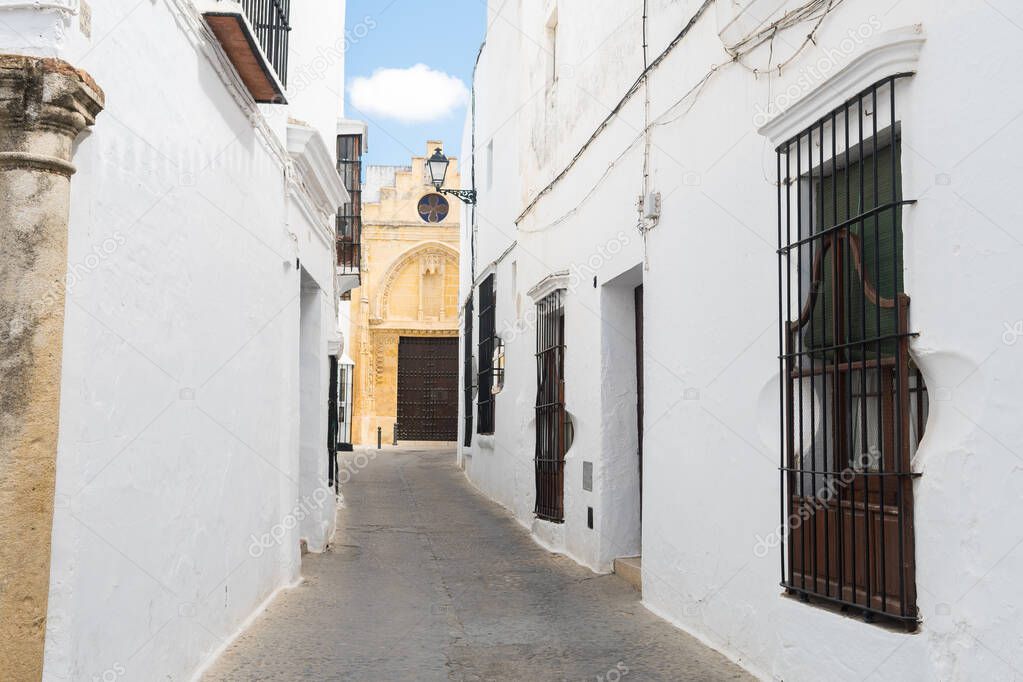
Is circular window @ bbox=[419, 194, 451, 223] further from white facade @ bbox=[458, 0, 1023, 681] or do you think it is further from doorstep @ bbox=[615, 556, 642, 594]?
doorstep @ bbox=[615, 556, 642, 594]

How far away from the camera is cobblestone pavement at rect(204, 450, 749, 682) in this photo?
507 cm

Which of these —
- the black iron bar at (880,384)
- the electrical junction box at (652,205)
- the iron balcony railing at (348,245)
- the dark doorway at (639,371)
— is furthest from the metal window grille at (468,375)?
the black iron bar at (880,384)

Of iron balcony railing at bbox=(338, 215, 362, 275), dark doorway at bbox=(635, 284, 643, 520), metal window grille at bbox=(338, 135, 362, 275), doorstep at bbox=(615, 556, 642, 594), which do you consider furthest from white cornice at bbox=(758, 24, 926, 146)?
metal window grille at bbox=(338, 135, 362, 275)

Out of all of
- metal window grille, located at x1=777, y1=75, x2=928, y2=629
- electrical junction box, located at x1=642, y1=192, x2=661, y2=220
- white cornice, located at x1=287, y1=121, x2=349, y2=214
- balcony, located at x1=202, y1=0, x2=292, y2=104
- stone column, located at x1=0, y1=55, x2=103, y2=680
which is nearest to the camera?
stone column, located at x1=0, y1=55, x2=103, y2=680

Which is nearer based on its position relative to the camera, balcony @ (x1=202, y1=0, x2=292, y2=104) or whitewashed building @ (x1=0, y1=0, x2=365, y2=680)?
whitewashed building @ (x1=0, y1=0, x2=365, y2=680)

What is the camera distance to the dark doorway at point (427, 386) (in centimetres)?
2570

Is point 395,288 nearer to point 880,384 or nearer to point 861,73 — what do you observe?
point 861,73

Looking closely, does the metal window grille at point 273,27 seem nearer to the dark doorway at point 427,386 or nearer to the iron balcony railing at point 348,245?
the iron balcony railing at point 348,245

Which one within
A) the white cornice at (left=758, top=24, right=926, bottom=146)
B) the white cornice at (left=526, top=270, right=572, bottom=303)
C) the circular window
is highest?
the circular window

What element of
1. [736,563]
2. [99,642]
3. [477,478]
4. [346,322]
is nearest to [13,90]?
[99,642]

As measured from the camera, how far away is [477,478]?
15.2 metres

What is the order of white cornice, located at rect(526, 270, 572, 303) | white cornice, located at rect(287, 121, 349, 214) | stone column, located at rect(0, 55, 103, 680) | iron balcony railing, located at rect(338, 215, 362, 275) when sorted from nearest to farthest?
1. stone column, located at rect(0, 55, 103, 680)
2. white cornice, located at rect(287, 121, 349, 214)
3. white cornice, located at rect(526, 270, 572, 303)
4. iron balcony railing, located at rect(338, 215, 362, 275)

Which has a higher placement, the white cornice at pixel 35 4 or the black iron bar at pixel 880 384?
the white cornice at pixel 35 4

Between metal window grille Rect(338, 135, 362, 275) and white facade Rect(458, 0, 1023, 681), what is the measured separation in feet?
17.3
